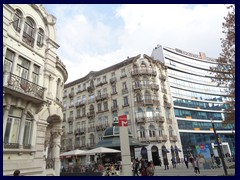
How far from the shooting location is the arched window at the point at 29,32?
12.2 m

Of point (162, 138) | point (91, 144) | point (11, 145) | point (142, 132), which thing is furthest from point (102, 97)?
point (11, 145)

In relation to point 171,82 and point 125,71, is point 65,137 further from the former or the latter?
point 171,82

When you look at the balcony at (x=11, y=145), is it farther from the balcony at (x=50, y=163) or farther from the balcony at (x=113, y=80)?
the balcony at (x=113, y=80)

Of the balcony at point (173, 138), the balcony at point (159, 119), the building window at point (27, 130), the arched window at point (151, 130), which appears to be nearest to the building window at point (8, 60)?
the building window at point (27, 130)

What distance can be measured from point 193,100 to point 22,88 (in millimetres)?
43404

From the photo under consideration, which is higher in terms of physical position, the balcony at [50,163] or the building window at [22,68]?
the building window at [22,68]

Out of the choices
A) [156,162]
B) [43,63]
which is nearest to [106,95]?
[156,162]

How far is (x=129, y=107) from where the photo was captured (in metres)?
36.9

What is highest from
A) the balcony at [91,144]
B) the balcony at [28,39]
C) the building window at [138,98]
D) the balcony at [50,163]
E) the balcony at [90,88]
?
the balcony at [90,88]

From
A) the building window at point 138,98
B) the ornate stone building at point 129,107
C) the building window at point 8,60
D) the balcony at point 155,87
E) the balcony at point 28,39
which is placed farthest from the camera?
the balcony at point 155,87

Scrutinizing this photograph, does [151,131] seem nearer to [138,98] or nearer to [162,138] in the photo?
[162,138]

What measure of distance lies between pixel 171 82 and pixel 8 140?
128 feet

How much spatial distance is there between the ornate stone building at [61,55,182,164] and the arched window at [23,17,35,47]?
82.6ft

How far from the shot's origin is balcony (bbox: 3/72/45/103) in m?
9.63
